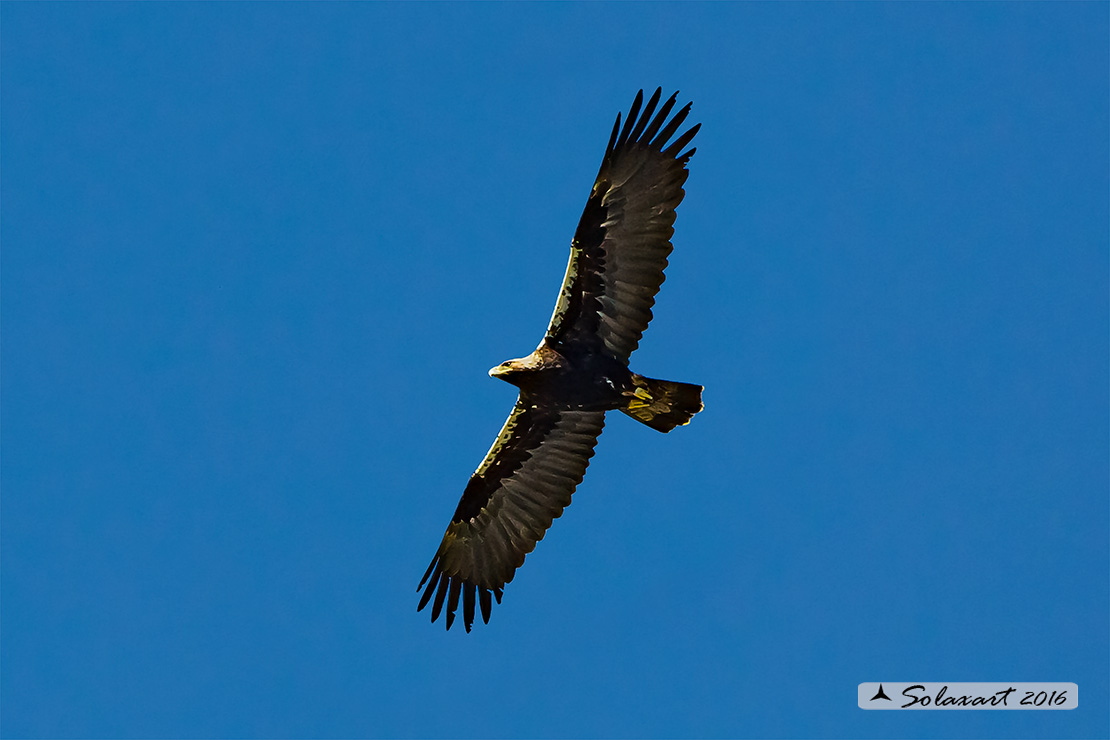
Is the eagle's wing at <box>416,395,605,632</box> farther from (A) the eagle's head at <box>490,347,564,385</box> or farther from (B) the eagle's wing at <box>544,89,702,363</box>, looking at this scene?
(B) the eagle's wing at <box>544,89,702,363</box>

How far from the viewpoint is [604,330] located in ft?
57.8

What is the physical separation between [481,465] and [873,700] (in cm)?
575

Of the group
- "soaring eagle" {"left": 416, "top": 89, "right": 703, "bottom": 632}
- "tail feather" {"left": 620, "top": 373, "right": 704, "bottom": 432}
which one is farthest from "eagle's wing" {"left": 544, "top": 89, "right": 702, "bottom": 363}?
"tail feather" {"left": 620, "top": 373, "right": 704, "bottom": 432}

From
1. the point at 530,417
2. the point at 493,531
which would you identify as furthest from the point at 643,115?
the point at 493,531

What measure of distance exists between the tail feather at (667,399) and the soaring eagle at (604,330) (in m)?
0.01

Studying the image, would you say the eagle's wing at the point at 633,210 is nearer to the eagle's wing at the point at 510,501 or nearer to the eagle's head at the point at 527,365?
the eagle's head at the point at 527,365

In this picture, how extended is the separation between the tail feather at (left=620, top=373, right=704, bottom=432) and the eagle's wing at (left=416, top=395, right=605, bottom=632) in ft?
2.88

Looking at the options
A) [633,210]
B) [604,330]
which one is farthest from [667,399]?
[633,210]

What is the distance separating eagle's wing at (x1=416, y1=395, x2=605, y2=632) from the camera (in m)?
18.6

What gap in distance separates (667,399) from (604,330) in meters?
1.13

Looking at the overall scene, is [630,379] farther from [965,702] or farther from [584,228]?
[965,702]

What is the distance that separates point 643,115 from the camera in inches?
682

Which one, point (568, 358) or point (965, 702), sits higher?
point (568, 358)

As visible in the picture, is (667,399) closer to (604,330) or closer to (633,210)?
(604,330)
